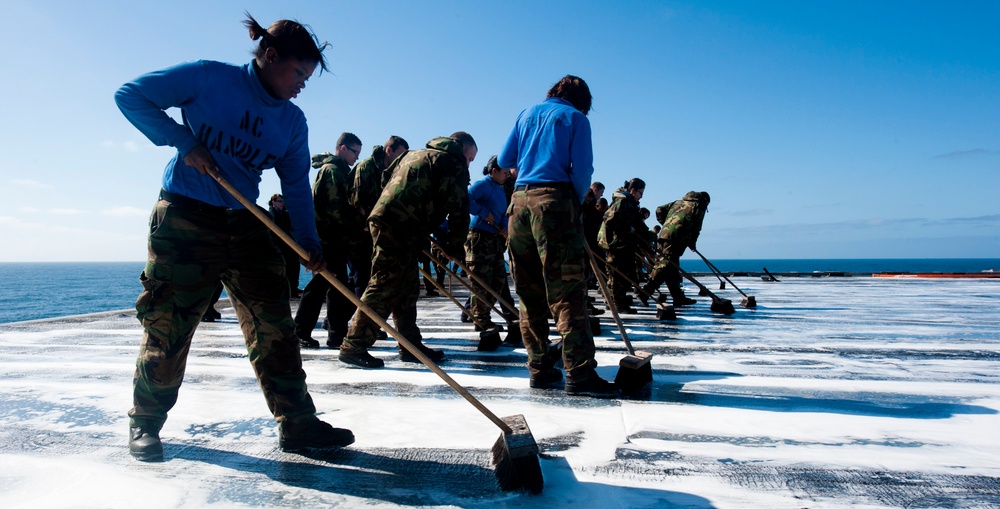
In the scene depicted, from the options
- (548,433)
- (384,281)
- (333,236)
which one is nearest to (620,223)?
(333,236)

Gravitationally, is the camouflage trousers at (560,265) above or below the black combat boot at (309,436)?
above

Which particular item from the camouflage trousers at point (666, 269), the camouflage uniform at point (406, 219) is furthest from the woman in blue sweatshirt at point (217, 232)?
the camouflage trousers at point (666, 269)

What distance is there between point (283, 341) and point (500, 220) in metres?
4.16

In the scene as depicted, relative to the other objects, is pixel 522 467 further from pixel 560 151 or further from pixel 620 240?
pixel 620 240

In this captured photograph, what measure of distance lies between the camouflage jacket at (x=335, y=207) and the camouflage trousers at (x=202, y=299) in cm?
278

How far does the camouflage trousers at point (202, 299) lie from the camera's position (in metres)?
2.35

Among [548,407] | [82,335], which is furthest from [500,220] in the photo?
[82,335]

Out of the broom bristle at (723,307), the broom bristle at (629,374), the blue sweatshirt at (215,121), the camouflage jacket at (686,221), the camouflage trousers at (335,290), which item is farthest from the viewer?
the camouflage jacket at (686,221)

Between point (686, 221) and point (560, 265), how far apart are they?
642 centimetres

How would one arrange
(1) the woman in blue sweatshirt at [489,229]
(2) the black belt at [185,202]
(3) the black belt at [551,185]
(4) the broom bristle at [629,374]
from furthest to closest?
(1) the woman in blue sweatshirt at [489,229] → (3) the black belt at [551,185] → (4) the broom bristle at [629,374] → (2) the black belt at [185,202]

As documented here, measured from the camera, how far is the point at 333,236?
5375 mm

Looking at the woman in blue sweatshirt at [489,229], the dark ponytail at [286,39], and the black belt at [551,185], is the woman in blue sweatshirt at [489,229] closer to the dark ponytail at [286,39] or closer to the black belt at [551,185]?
the black belt at [551,185]

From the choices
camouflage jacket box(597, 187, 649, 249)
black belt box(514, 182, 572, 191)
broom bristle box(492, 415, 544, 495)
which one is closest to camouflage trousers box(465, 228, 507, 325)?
black belt box(514, 182, 572, 191)

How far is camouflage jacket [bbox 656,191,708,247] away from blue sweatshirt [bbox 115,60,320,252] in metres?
7.56
